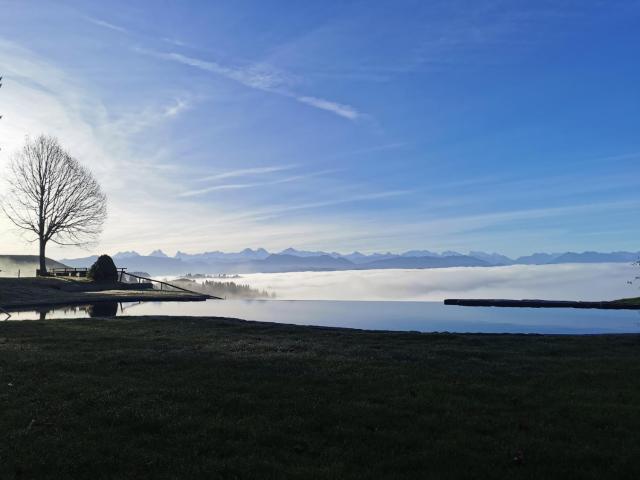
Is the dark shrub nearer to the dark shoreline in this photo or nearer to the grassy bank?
the grassy bank

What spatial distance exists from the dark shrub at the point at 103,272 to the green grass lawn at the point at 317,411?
46.4 m

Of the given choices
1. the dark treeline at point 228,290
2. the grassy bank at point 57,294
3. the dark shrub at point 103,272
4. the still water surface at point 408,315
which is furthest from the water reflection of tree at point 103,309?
the dark treeline at point 228,290

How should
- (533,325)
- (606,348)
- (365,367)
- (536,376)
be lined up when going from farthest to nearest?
(533,325), (606,348), (365,367), (536,376)

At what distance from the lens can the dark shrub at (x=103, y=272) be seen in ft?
202

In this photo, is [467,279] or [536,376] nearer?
[536,376]

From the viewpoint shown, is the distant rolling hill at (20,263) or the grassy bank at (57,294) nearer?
the grassy bank at (57,294)

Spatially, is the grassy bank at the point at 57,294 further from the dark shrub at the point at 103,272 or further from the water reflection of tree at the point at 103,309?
the dark shrub at the point at 103,272

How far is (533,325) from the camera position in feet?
98.9

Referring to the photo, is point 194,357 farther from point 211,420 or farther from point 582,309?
point 582,309

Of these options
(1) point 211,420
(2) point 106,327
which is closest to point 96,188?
(2) point 106,327

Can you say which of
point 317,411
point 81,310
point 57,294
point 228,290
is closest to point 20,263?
point 228,290

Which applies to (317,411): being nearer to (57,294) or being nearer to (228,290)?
Result: (57,294)

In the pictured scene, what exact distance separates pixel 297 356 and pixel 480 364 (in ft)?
19.6

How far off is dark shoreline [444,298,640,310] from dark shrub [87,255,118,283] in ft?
141
